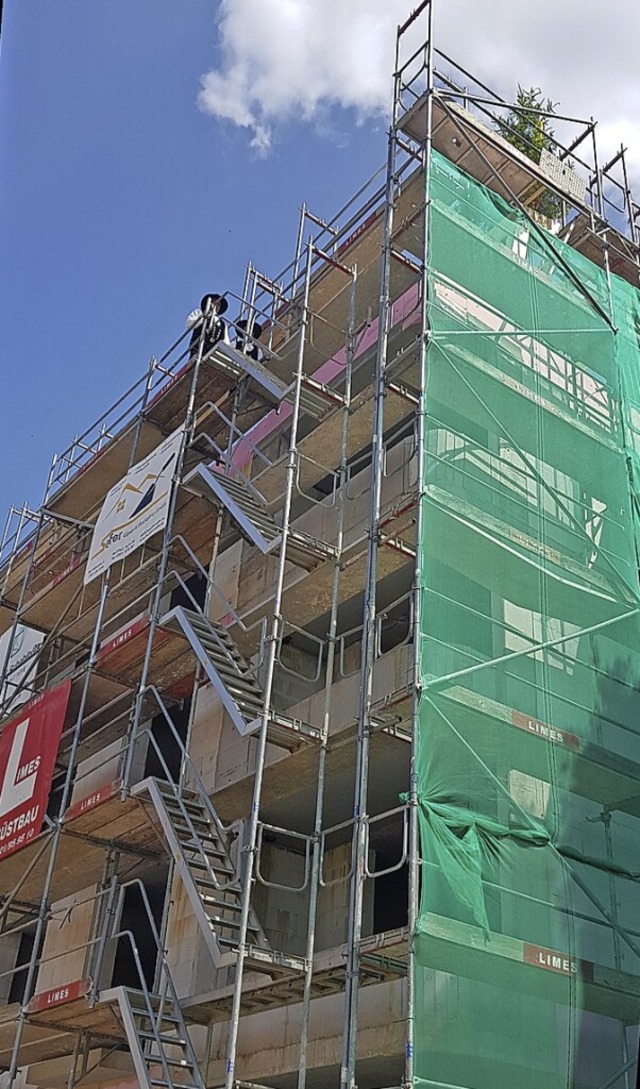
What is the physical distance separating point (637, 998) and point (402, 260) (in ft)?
29.9

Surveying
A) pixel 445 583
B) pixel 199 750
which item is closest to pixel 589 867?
pixel 445 583

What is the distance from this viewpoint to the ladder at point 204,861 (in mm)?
10484

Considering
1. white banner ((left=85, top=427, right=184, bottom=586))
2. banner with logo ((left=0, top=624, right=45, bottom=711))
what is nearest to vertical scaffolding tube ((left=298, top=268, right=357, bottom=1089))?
white banner ((left=85, top=427, right=184, bottom=586))

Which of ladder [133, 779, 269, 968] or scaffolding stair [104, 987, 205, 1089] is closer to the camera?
scaffolding stair [104, 987, 205, 1089]

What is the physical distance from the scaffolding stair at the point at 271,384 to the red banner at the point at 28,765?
16.2 ft

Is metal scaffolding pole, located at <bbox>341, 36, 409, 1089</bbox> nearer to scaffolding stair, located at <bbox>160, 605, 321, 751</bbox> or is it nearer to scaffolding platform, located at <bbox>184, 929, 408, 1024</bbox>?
scaffolding platform, located at <bbox>184, 929, 408, 1024</bbox>

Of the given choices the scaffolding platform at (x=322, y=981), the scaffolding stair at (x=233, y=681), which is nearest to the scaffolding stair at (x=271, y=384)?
the scaffolding stair at (x=233, y=681)

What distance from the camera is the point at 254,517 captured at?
13.6 m

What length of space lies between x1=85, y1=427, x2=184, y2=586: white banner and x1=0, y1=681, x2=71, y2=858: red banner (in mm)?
2021

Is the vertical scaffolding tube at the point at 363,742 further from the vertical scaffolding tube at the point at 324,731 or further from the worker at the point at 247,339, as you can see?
the worker at the point at 247,339

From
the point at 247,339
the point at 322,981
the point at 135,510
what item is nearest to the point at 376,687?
the point at 322,981

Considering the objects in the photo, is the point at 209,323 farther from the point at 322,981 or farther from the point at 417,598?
the point at 322,981

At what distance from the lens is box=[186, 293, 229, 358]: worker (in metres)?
17.5

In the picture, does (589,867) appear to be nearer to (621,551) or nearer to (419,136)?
(621,551)
